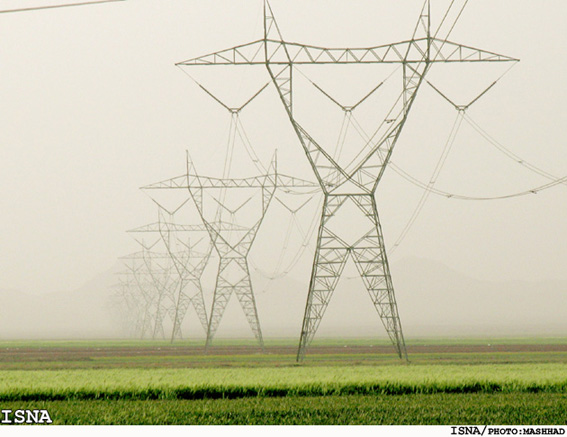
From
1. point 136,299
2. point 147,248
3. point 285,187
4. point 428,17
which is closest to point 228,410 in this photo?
A: point 428,17

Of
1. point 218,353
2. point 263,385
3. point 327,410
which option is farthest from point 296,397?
point 218,353

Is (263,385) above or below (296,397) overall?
above

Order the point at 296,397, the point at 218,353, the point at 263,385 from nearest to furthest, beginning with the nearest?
the point at 296,397 < the point at 263,385 < the point at 218,353

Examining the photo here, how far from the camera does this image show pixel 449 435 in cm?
1978

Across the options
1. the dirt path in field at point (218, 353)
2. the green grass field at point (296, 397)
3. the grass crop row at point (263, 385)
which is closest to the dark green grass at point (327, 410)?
the green grass field at point (296, 397)

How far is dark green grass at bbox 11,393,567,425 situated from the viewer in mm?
22312

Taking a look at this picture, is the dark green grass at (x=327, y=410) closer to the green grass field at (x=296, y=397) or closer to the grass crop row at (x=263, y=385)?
the green grass field at (x=296, y=397)

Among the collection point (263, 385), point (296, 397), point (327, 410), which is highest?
point (263, 385)

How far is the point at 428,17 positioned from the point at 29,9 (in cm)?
2244

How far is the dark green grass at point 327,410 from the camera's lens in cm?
A: 2231

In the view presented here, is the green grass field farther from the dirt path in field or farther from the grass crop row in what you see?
the dirt path in field

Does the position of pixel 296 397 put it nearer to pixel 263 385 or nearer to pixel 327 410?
pixel 263 385

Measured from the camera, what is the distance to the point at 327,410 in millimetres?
24625

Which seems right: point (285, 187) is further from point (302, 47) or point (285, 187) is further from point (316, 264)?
point (302, 47)
